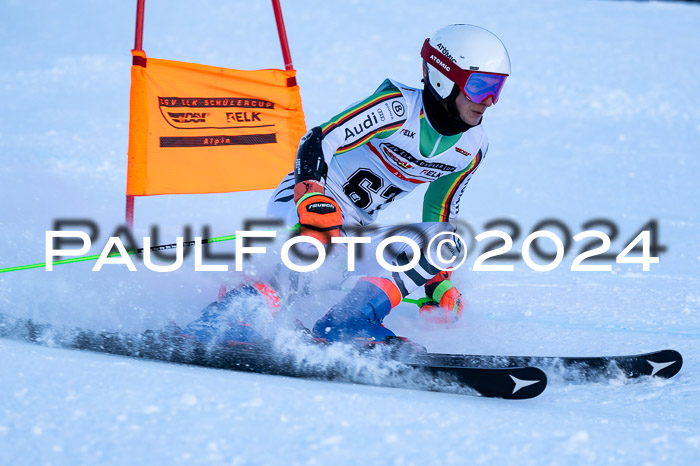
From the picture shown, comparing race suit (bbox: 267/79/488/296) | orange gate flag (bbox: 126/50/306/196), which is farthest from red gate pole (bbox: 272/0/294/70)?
race suit (bbox: 267/79/488/296)

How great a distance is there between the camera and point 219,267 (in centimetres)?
→ 310

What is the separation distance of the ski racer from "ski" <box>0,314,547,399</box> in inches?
8.1

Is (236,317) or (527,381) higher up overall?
(236,317)

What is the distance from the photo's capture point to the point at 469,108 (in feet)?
8.89

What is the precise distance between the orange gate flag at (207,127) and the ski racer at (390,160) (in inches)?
40.9

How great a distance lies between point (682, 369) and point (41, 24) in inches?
368

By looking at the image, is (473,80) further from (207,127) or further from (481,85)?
(207,127)

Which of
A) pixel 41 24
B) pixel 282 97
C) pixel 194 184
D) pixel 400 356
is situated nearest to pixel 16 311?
pixel 400 356

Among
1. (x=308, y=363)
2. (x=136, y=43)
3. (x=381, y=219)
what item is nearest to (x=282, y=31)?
(x=136, y=43)

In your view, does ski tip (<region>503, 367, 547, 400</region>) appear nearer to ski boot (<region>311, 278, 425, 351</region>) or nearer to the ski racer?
ski boot (<region>311, 278, 425, 351</region>)

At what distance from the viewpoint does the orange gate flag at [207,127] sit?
12.7ft

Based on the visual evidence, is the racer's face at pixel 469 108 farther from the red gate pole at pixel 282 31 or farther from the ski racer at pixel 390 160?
the red gate pole at pixel 282 31

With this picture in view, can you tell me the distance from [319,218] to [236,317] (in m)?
0.45

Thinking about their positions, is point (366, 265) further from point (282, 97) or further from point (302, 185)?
point (282, 97)
